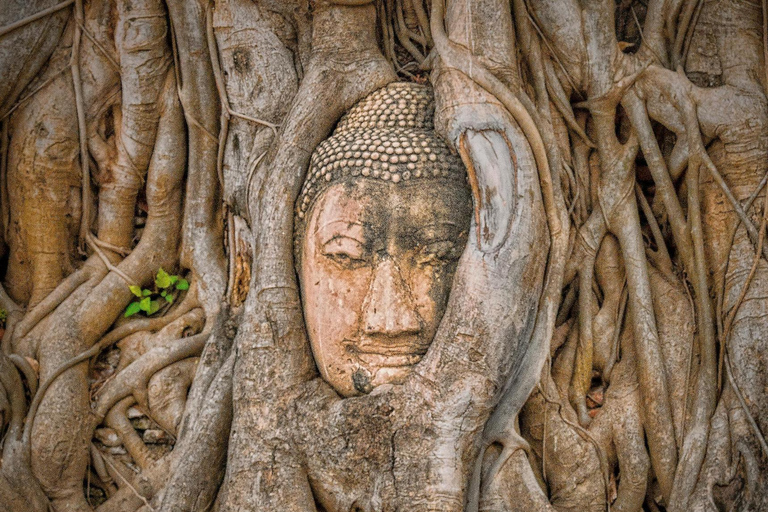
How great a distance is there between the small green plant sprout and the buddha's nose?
4.16ft

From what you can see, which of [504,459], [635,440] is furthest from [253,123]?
[635,440]

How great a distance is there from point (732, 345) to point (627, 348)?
0.40 m

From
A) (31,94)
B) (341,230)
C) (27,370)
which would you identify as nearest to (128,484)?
(27,370)

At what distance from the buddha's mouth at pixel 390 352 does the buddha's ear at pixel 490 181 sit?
0.43m

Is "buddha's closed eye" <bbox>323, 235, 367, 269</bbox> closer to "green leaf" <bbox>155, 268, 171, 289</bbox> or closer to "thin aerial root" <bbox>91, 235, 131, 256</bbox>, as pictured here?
"green leaf" <bbox>155, 268, 171, 289</bbox>

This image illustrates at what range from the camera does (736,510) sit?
2783 mm

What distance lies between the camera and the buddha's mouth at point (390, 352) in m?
2.94

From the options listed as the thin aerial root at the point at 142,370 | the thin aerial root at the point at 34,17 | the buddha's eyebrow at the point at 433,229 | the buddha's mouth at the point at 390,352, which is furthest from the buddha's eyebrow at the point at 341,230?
the thin aerial root at the point at 34,17

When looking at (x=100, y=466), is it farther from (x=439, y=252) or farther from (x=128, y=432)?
(x=439, y=252)

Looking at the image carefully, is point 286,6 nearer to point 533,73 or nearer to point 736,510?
point 533,73

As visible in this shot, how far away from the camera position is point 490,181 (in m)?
2.91

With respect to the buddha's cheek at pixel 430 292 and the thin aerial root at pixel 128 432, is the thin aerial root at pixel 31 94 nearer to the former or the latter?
the thin aerial root at pixel 128 432

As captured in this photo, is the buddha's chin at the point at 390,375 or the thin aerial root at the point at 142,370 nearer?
the buddha's chin at the point at 390,375

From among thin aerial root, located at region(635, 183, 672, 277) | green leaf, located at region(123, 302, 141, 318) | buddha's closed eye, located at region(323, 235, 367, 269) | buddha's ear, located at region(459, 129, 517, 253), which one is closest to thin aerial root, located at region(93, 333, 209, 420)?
green leaf, located at region(123, 302, 141, 318)
